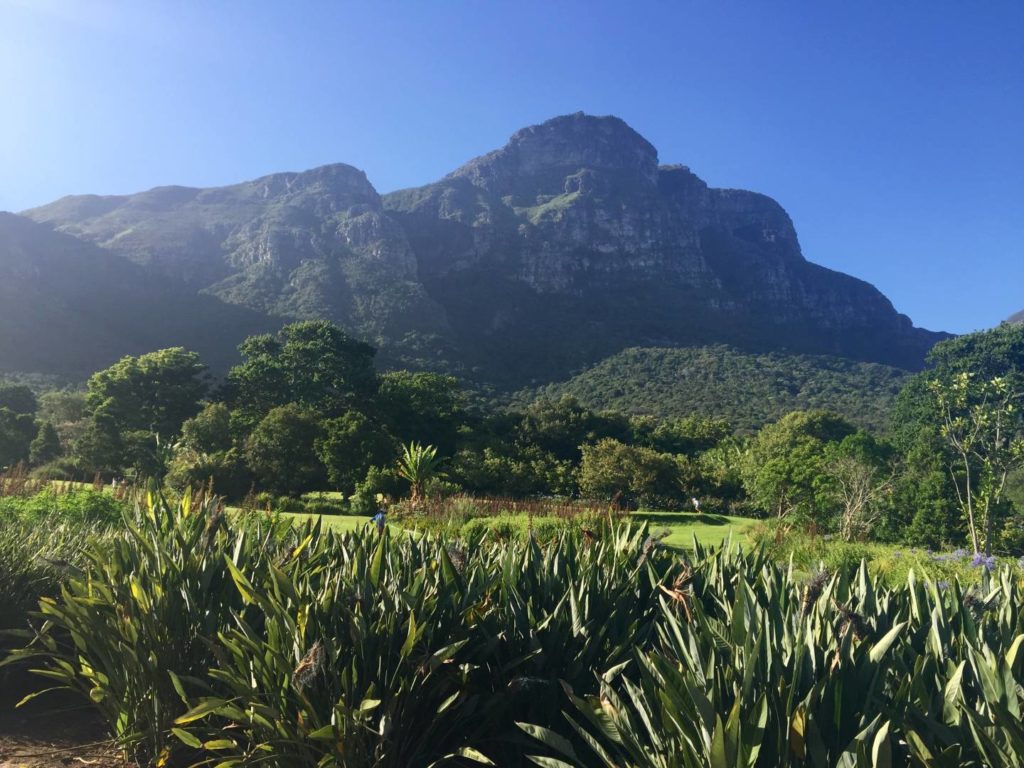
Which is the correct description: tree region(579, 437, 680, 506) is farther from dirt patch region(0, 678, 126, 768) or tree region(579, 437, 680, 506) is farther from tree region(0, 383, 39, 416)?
tree region(0, 383, 39, 416)

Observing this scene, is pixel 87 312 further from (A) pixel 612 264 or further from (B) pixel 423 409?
(A) pixel 612 264

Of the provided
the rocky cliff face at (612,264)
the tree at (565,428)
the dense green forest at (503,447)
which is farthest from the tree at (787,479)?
the rocky cliff face at (612,264)

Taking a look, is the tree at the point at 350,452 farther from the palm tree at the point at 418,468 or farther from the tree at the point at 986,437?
the tree at the point at 986,437

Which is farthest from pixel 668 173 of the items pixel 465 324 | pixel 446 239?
pixel 465 324

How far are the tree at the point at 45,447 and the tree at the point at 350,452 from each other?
13439mm

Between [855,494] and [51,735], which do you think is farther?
[855,494]

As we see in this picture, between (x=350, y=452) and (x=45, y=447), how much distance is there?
15022 mm

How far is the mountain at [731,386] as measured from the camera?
193 feet

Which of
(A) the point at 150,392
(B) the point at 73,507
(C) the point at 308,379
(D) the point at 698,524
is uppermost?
(C) the point at 308,379

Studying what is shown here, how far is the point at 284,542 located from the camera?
3984 millimetres

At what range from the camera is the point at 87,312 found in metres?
62.2

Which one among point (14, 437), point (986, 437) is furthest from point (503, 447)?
point (14, 437)

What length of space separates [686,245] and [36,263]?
8681 centimetres

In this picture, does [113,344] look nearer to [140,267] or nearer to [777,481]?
[140,267]
